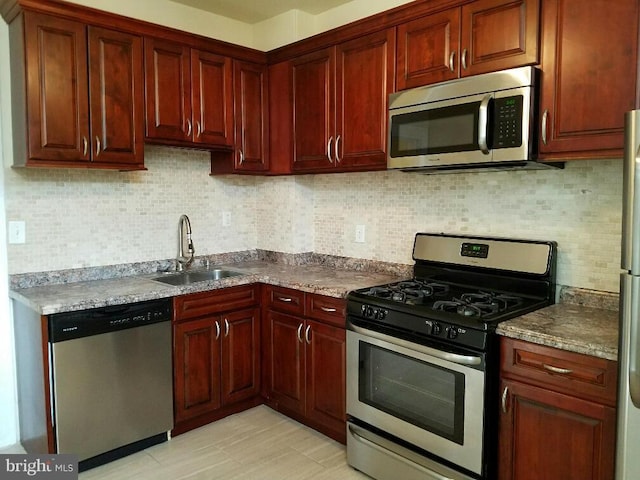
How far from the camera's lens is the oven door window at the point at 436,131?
2.28 metres

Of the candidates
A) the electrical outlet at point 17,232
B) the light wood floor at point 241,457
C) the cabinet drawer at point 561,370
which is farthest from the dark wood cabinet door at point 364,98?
the electrical outlet at point 17,232

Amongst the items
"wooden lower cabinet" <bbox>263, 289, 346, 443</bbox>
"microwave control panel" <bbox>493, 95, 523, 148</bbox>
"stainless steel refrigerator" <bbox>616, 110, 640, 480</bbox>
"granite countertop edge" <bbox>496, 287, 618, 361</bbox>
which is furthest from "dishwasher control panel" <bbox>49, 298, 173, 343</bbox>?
"stainless steel refrigerator" <bbox>616, 110, 640, 480</bbox>

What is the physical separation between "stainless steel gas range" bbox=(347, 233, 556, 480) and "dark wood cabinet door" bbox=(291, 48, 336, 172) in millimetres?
905

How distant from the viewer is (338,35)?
2936mm

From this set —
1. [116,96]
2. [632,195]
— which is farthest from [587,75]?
[116,96]

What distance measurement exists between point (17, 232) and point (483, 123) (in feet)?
8.21

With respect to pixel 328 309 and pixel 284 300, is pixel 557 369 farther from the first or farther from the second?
pixel 284 300

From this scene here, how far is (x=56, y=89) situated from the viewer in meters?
2.55

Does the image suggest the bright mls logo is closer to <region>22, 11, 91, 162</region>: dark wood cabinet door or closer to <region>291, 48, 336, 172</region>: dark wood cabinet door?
<region>22, 11, 91, 162</region>: dark wood cabinet door

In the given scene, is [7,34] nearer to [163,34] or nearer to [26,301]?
[163,34]

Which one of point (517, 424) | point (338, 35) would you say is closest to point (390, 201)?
point (338, 35)

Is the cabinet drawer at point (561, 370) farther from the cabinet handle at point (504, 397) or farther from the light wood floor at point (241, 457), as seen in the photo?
the light wood floor at point (241, 457)

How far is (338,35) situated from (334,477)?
2.45m

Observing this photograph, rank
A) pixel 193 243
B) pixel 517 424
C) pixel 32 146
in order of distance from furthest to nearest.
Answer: pixel 193 243, pixel 32 146, pixel 517 424
